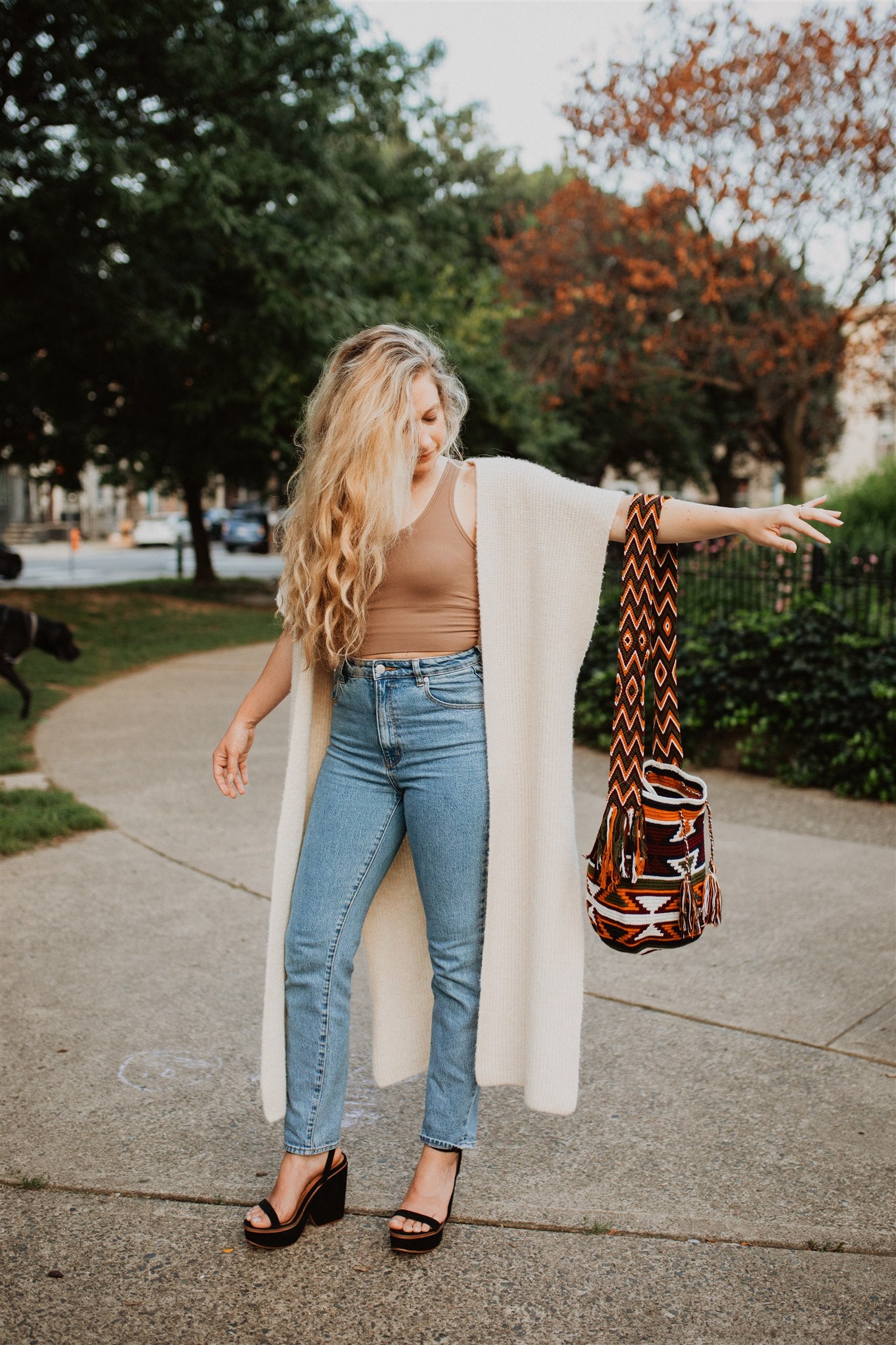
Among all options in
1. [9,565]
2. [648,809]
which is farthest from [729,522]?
[9,565]

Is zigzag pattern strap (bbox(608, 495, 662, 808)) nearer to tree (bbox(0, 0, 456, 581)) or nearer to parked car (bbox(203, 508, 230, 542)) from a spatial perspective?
tree (bbox(0, 0, 456, 581))

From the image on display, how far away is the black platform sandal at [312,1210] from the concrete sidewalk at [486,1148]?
38 mm

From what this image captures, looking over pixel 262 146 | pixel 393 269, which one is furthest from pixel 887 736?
pixel 393 269

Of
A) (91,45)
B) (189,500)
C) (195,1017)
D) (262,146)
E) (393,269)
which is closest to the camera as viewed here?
(195,1017)

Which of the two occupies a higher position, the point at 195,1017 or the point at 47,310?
the point at 47,310

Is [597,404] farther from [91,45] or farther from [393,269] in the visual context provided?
[91,45]

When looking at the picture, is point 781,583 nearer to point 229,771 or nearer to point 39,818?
point 39,818

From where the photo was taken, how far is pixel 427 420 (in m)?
2.47

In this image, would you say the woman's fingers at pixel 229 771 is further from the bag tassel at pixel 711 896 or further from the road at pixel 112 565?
the road at pixel 112 565

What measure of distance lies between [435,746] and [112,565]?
35.1 m

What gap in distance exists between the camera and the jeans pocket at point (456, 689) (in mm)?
2438

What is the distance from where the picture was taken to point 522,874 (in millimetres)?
2488

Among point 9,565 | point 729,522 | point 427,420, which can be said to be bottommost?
point 9,565

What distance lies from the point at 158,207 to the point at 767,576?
6.58 meters
